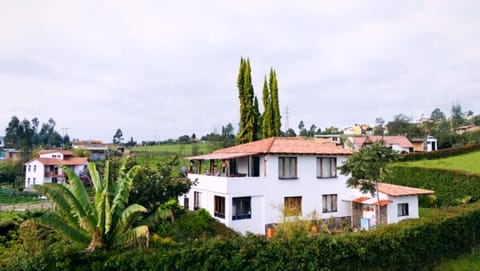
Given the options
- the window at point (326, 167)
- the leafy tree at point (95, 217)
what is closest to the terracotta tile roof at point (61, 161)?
the window at point (326, 167)

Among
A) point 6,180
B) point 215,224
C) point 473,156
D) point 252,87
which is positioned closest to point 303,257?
point 215,224

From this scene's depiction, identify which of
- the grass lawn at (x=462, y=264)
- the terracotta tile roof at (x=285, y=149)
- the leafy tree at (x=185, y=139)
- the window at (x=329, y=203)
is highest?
the leafy tree at (x=185, y=139)

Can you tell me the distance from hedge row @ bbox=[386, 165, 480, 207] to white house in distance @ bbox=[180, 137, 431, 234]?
4.55 meters

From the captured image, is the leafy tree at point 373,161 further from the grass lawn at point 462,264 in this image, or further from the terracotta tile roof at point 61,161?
the terracotta tile roof at point 61,161

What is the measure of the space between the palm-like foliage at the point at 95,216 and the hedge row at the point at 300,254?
1173 millimetres

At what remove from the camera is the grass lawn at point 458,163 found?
121 feet

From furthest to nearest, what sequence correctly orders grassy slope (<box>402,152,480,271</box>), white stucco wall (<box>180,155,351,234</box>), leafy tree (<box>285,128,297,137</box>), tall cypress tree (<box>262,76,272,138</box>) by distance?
leafy tree (<box>285,128,297,137</box>) < tall cypress tree (<box>262,76,272,138</box>) < white stucco wall (<box>180,155,351,234</box>) < grassy slope (<box>402,152,480,271</box>)

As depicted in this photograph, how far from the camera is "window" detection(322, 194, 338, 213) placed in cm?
2809

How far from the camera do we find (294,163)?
87.8 feet

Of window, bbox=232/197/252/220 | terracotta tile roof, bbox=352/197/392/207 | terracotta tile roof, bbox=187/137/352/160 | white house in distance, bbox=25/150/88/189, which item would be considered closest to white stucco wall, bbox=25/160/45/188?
white house in distance, bbox=25/150/88/189

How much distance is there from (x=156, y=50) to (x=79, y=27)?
5.49 meters

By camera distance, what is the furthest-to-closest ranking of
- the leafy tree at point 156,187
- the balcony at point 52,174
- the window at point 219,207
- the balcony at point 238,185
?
the balcony at point 52,174
the window at point 219,207
the balcony at point 238,185
the leafy tree at point 156,187

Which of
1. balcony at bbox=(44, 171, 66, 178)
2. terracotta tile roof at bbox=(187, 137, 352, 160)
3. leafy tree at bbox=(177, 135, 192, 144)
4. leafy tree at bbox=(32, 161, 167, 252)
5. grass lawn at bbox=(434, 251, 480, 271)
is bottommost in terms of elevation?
grass lawn at bbox=(434, 251, 480, 271)

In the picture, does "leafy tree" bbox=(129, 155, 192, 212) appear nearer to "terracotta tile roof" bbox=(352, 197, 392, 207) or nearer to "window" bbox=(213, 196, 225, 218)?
"window" bbox=(213, 196, 225, 218)
